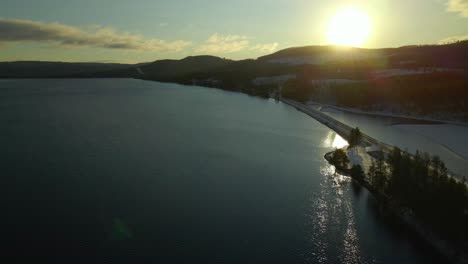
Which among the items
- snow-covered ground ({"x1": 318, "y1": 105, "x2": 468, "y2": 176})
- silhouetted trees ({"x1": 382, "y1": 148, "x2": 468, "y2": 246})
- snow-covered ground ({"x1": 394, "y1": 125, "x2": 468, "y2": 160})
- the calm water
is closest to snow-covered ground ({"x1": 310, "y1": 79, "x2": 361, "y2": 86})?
snow-covered ground ({"x1": 318, "y1": 105, "x2": 468, "y2": 176})

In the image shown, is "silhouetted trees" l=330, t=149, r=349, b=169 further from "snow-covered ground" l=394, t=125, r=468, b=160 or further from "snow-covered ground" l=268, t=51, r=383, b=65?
"snow-covered ground" l=268, t=51, r=383, b=65

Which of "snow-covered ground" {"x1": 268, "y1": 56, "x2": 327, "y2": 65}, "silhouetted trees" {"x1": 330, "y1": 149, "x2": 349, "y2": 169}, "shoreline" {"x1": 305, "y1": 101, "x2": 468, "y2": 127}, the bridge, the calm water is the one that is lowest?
the calm water

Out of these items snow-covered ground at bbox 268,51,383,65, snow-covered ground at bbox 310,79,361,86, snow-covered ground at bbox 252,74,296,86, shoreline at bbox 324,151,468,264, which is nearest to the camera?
shoreline at bbox 324,151,468,264

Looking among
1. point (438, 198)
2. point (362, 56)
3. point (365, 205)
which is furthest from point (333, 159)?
point (362, 56)

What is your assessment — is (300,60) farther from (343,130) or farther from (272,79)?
(343,130)

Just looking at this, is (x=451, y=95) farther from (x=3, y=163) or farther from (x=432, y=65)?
(x=3, y=163)

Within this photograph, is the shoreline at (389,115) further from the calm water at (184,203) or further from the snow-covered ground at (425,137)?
the calm water at (184,203)

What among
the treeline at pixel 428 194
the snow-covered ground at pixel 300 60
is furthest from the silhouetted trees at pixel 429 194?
the snow-covered ground at pixel 300 60
